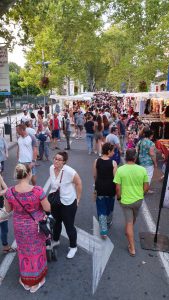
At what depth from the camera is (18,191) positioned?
3613mm

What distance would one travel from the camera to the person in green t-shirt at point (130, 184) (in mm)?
4453

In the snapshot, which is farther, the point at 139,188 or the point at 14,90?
the point at 14,90

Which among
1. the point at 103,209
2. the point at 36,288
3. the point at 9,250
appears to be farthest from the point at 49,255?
the point at 103,209

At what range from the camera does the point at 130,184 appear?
14.7 feet

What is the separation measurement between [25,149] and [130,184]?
3707 mm

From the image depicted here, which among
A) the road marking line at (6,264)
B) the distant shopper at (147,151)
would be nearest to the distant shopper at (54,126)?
the distant shopper at (147,151)

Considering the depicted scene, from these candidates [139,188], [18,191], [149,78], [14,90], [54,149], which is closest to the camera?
[18,191]

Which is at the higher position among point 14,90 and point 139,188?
point 14,90

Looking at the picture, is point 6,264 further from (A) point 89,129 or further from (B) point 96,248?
(A) point 89,129

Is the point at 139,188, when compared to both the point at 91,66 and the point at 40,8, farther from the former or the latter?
the point at 91,66

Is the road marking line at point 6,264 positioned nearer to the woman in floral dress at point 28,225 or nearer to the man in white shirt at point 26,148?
the woman in floral dress at point 28,225

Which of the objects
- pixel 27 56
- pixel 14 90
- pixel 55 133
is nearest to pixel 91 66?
pixel 14 90

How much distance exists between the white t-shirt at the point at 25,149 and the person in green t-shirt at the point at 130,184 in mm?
3478

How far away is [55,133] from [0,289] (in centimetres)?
1094
